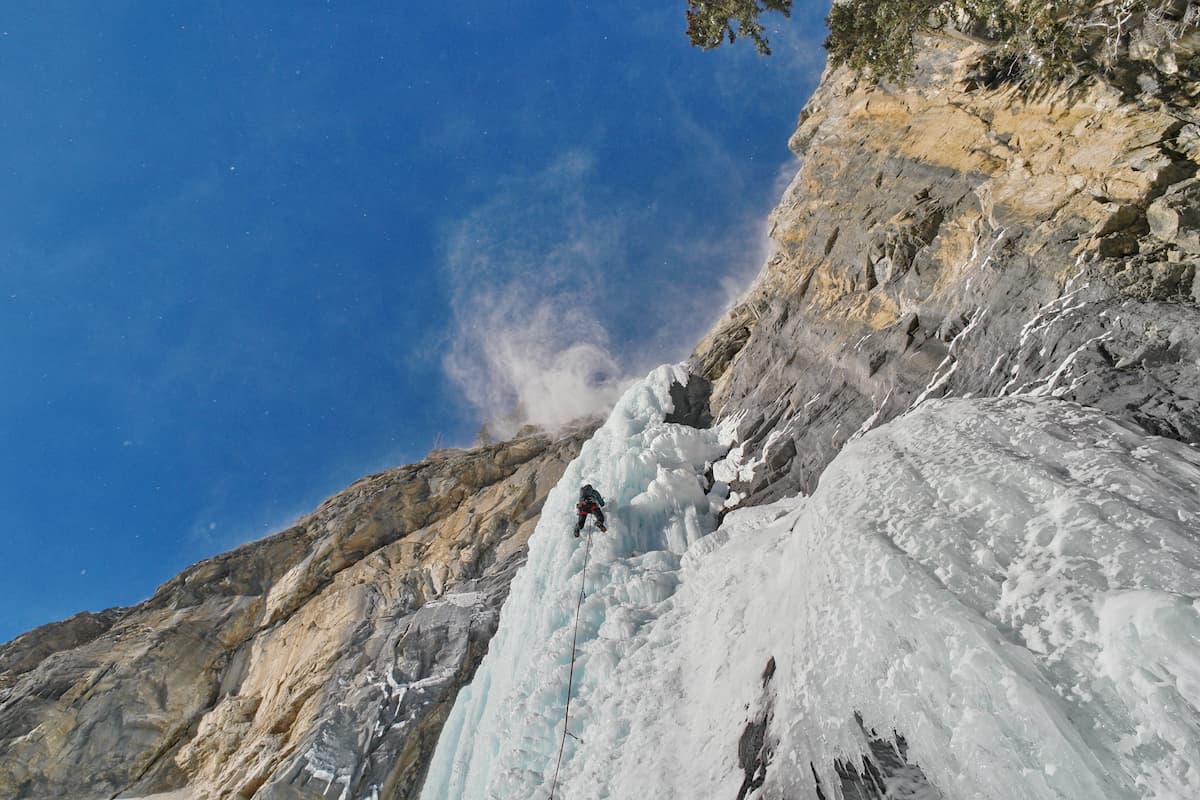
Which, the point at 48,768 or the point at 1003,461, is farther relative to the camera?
the point at 48,768

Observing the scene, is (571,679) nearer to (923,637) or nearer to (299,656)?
(923,637)

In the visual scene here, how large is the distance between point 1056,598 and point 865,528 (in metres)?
1.95

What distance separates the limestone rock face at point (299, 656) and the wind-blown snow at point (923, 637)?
2772 millimetres

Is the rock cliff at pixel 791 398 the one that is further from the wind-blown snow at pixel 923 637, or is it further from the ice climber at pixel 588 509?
the ice climber at pixel 588 509

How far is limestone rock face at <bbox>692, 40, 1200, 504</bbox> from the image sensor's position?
23.9 ft

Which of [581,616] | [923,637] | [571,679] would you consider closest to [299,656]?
[581,616]

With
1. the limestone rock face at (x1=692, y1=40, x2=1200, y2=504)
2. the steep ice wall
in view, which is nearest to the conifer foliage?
the limestone rock face at (x1=692, y1=40, x2=1200, y2=504)

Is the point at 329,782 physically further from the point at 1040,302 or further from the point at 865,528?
the point at 1040,302

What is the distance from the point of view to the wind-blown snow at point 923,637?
144 inches

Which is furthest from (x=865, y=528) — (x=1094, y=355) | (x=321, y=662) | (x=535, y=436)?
(x=535, y=436)

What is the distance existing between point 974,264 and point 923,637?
756 centimetres

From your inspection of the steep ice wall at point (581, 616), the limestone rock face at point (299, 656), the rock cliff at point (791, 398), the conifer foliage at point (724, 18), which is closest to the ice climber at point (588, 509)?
the steep ice wall at point (581, 616)

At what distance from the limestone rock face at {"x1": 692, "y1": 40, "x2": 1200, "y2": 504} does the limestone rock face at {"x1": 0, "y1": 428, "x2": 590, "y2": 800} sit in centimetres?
788

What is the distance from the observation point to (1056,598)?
4371mm
